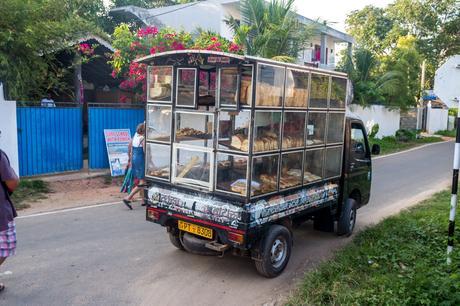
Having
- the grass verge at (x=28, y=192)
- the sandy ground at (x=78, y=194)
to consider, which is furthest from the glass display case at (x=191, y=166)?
the grass verge at (x=28, y=192)

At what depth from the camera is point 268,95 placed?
4656 mm

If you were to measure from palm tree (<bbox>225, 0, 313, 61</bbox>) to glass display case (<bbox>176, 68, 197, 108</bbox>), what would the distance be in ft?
25.1

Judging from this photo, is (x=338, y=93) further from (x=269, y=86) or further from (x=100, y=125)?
(x=100, y=125)

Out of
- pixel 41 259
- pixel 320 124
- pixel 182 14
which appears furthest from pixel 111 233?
pixel 182 14

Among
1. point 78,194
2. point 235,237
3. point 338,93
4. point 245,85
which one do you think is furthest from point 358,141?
point 78,194

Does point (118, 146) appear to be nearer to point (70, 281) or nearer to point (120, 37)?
point (120, 37)

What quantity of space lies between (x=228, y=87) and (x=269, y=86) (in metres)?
0.46

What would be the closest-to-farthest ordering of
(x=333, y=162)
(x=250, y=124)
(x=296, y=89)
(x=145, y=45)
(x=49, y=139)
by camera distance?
1. (x=250, y=124)
2. (x=296, y=89)
3. (x=333, y=162)
4. (x=49, y=139)
5. (x=145, y=45)

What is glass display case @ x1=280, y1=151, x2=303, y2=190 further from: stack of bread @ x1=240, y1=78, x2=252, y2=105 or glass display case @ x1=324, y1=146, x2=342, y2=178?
stack of bread @ x1=240, y1=78, x2=252, y2=105

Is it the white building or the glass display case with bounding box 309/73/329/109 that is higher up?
the white building

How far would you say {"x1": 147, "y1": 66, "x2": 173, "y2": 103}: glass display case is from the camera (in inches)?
205

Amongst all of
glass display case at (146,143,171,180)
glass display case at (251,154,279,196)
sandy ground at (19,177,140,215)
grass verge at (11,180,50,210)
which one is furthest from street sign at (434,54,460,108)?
grass verge at (11,180,50,210)

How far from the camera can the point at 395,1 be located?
113ft

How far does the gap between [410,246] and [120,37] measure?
30.8ft
